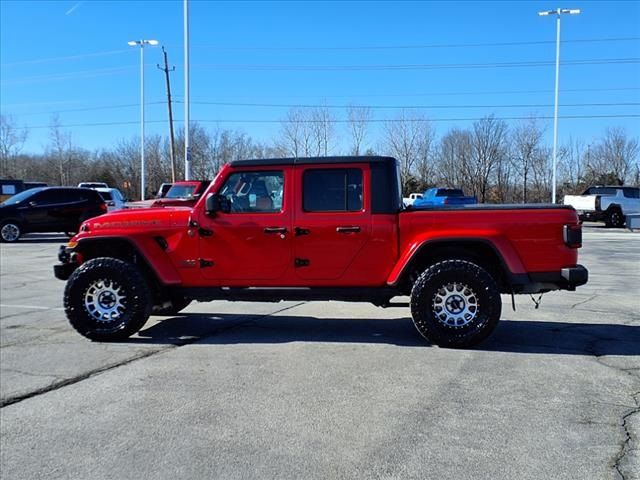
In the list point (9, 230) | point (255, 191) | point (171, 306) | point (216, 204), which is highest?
point (255, 191)

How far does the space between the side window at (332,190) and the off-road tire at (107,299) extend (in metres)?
2.16

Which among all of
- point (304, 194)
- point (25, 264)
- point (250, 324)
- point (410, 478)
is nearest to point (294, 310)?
point (250, 324)

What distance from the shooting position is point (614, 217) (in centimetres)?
3080

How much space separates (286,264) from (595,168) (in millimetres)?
51551

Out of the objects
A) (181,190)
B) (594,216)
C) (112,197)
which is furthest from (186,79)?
(594,216)

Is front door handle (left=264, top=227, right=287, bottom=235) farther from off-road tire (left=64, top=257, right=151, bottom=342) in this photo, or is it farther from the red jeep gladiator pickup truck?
off-road tire (left=64, top=257, right=151, bottom=342)

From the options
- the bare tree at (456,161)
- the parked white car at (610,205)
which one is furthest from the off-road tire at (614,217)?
the bare tree at (456,161)

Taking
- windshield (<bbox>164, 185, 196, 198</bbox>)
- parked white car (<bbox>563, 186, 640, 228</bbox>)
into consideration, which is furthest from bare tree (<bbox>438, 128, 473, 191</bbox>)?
windshield (<bbox>164, 185, 196, 198</bbox>)

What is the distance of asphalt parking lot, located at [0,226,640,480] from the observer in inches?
142

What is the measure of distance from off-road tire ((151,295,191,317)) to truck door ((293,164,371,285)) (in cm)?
171

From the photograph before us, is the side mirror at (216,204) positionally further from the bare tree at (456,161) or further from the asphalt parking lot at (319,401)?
the bare tree at (456,161)

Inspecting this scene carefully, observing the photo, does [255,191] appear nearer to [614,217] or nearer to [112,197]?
[112,197]

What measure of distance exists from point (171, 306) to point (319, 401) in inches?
141

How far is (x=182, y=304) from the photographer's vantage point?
7.82m
